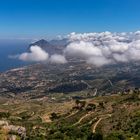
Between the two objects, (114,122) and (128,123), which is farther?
(114,122)

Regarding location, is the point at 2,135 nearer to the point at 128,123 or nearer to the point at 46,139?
the point at 46,139

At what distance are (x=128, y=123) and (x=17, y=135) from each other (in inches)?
1682

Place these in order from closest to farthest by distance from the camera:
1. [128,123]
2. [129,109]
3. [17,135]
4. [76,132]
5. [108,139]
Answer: [108,139], [17,135], [76,132], [128,123], [129,109]

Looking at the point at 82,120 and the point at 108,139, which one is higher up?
the point at 108,139

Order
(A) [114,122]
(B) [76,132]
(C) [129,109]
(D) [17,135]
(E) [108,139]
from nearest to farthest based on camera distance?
1. (E) [108,139]
2. (D) [17,135]
3. (B) [76,132]
4. (A) [114,122]
5. (C) [129,109]

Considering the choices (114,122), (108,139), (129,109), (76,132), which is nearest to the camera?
(108,139)

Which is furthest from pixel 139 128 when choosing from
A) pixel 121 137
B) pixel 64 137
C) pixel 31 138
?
pixel 31 138

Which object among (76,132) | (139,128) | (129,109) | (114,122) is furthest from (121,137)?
(129,109)

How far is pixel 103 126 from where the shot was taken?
453 feet

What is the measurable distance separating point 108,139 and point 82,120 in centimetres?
7176

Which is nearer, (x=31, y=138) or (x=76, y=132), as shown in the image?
(x=31, y=138)

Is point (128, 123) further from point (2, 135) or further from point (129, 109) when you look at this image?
point (2, 135)

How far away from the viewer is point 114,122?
467 feet

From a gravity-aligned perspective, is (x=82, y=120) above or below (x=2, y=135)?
below
